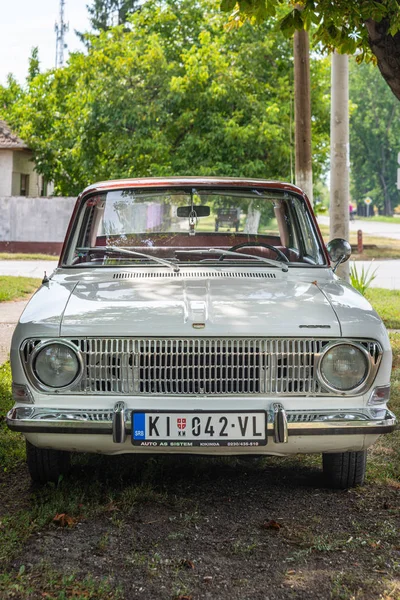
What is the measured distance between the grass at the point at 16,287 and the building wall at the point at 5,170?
16.5 m

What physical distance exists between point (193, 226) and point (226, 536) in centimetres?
233

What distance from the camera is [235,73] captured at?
79.4ft

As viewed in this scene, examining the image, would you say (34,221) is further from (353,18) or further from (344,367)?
(344,367)

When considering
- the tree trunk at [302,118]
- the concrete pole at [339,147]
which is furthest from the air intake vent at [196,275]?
the tree trunk at [302,118]

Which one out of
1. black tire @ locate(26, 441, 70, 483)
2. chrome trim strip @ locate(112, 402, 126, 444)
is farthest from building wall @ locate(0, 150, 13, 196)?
chrome trim strip @ locate(112, 402, 126, 444)

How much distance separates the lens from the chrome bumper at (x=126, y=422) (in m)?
3.81

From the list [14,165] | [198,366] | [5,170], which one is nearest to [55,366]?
[198,366]

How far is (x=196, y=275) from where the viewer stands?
470 centimetres

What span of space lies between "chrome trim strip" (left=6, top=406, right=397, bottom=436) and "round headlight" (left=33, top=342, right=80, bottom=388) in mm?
139

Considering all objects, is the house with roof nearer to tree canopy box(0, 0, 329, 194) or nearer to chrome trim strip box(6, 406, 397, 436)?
tree canopy box(0, 0, 329, 194)

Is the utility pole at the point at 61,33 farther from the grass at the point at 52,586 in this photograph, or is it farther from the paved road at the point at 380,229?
the grass at the point at 52,586

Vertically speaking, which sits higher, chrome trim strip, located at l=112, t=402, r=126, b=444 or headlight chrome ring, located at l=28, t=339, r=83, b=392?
headlight chrome ring, located at l=28, t=339, r=83, b=392

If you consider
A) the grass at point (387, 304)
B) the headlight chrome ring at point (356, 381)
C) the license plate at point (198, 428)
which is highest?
the grass at point (387, 304)

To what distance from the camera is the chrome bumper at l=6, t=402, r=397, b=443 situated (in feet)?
12.5
